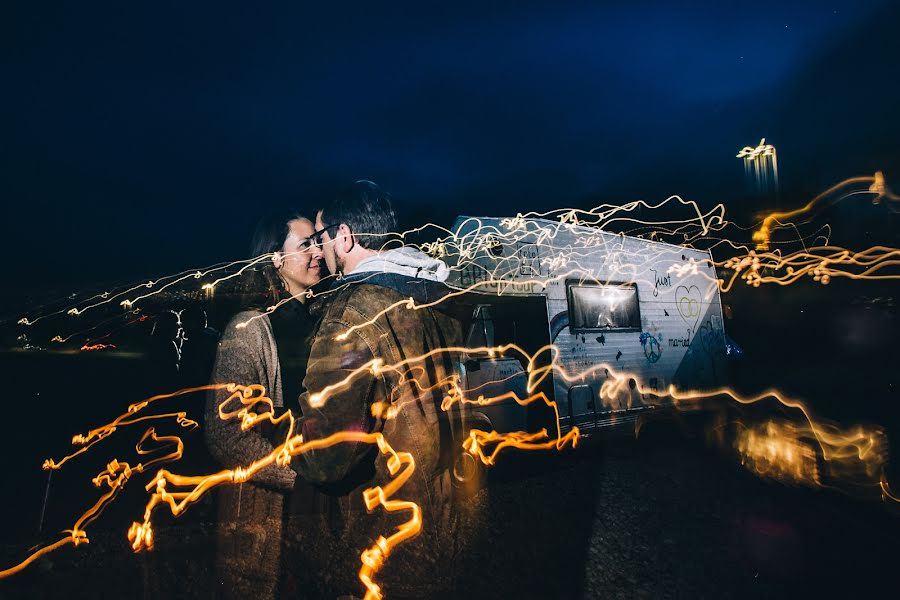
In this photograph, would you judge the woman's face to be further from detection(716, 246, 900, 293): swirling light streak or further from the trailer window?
the trailer window

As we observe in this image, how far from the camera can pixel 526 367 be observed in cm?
665

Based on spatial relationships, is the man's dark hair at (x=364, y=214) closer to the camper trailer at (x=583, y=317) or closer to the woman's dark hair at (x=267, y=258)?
the woman's dark hair at (x=267, y=258)

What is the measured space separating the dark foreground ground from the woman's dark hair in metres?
1.76

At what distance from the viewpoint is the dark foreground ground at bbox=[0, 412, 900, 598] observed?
323 centimetres

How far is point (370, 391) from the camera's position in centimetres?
184

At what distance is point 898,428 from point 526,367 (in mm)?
7615

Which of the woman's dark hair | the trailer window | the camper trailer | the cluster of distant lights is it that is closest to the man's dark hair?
the cluster of distant lights

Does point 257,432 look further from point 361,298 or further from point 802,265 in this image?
point 802,265

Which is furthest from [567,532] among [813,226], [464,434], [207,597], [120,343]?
[813,226]

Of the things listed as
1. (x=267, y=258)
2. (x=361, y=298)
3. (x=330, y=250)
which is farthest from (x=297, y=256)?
(x=361, y=298)

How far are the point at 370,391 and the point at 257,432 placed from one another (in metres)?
1.00

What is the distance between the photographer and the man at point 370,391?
5.86 ft

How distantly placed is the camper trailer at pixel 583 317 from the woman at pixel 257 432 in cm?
311

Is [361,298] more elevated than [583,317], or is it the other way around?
[361,298]
